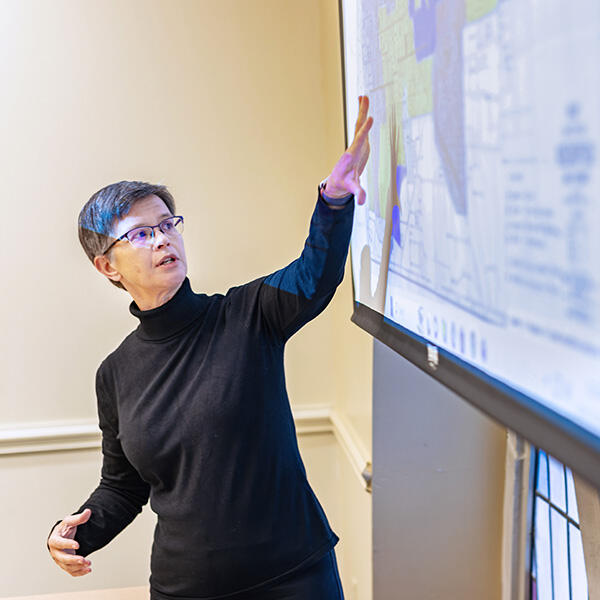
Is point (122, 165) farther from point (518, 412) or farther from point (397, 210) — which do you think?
point (518, 412)

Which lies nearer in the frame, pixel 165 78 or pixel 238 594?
pixel 238 594

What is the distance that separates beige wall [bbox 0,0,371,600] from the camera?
2459 millimetres

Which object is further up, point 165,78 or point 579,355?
point 165,78

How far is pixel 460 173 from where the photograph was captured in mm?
958

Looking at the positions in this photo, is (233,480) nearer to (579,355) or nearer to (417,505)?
(417,505)

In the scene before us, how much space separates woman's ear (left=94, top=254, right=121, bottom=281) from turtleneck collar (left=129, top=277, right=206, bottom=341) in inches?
4.1

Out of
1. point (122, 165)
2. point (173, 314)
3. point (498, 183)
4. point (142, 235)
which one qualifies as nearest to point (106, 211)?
point (142, 235)

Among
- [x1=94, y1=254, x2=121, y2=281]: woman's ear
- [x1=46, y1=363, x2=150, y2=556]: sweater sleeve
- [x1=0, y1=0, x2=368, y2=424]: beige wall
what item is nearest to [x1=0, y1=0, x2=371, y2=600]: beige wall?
[x1=0, y1=0, x2=368, y2=424]: beige wall

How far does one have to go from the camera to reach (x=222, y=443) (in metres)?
1.37

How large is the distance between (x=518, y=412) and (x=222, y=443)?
0.67 m

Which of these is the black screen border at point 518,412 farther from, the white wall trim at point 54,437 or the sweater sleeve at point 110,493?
the white wall trim at point 54,437

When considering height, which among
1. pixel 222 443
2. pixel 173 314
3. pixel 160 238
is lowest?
pixel 222 443

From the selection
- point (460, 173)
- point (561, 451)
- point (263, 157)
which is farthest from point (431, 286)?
point (263, 157)

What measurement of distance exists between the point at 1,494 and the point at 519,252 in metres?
2.27
